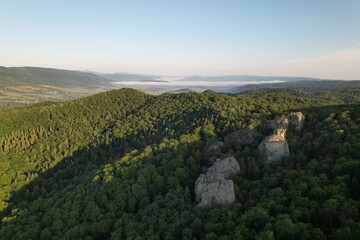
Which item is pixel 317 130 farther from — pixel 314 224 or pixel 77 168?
pixel 77 168

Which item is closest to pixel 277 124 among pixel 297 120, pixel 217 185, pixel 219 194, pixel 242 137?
pixel 297 120

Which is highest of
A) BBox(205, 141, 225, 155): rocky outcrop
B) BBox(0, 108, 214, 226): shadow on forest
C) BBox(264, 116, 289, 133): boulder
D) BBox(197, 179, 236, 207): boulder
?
BBox(264, 116, 289, 133): boulder

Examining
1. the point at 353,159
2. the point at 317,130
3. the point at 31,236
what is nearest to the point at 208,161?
the point at 317,130

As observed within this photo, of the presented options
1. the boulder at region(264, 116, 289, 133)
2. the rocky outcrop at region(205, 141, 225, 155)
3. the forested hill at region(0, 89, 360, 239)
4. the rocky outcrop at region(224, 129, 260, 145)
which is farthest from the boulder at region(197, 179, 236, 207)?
the boulder at region(264, 116, 289, 133)

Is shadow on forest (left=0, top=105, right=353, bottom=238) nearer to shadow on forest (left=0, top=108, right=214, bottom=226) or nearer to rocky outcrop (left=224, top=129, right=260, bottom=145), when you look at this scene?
shadow on forest (left=0, top=108, right=214, bottom=226)

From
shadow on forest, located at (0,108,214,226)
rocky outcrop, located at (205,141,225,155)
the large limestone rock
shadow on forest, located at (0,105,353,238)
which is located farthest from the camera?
shadow on forest, located at (0,108,214,226)

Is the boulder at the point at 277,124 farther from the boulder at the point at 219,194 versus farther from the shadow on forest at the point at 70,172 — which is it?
the boulder at the point at 219,194
